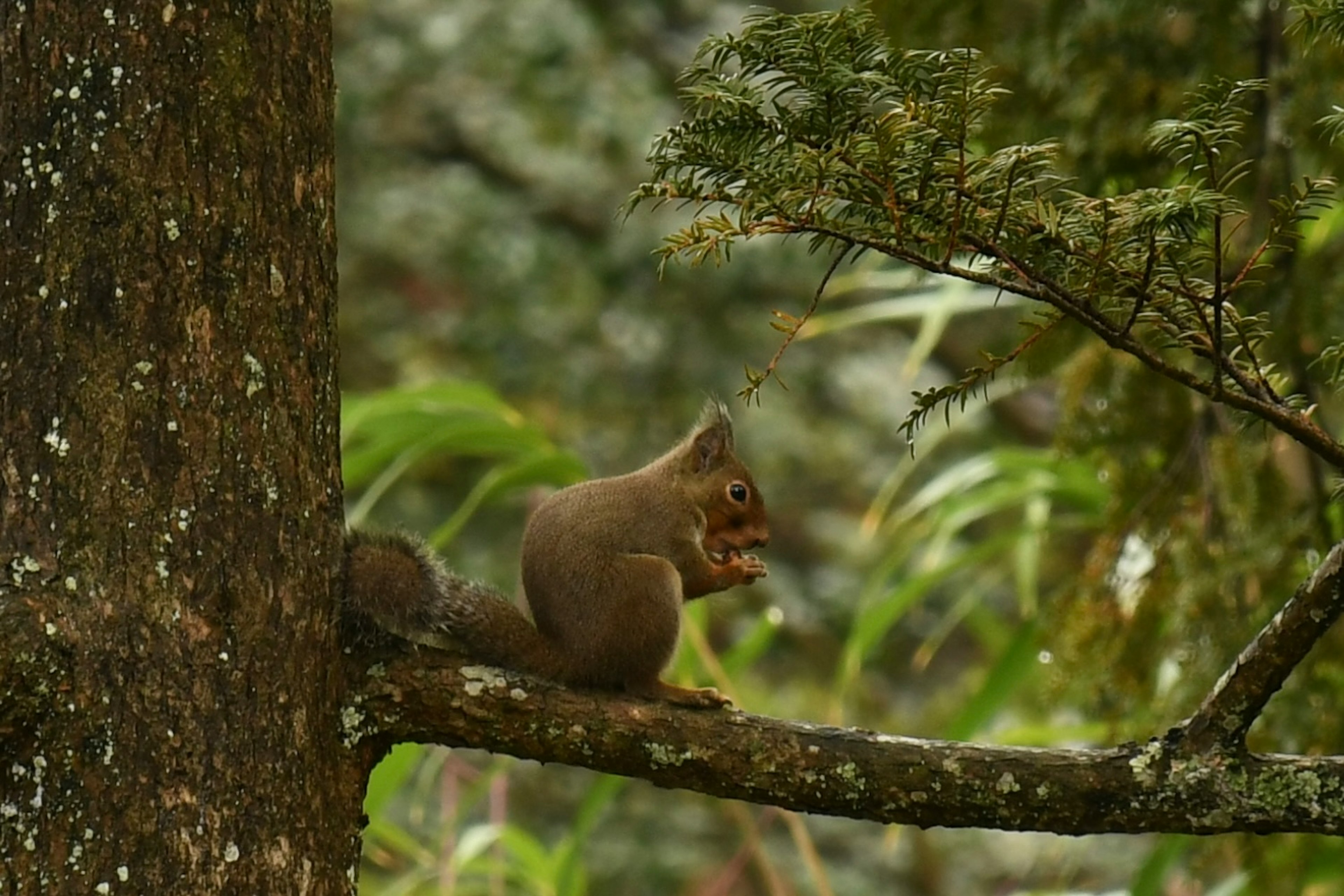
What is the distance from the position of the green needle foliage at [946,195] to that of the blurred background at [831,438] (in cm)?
102

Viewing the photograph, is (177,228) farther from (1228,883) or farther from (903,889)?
(903,889)

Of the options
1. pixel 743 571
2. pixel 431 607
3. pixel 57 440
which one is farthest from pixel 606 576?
pixel 57 440

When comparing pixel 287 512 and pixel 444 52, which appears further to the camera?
pixel 444 52

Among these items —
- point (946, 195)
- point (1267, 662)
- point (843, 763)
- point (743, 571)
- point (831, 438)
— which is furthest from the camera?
point (831, 438)

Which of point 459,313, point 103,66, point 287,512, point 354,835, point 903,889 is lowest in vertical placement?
point 354,835

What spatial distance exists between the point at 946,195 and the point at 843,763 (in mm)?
546

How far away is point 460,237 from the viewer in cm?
593

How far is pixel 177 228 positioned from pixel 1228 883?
211cm

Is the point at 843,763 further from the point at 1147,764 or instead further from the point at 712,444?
the point at 712,444

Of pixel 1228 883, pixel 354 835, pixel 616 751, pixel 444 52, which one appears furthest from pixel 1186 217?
pixel 444 52

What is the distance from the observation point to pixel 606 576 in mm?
2160

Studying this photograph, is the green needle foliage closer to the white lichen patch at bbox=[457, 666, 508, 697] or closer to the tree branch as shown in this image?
the tree branch

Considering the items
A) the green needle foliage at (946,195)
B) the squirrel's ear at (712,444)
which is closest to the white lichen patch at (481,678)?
the green needle foliage at (946,195)

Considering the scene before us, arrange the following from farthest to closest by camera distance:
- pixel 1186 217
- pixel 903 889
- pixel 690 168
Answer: pixel 903 889 → pixel 690 168 → pixel 1186 217
